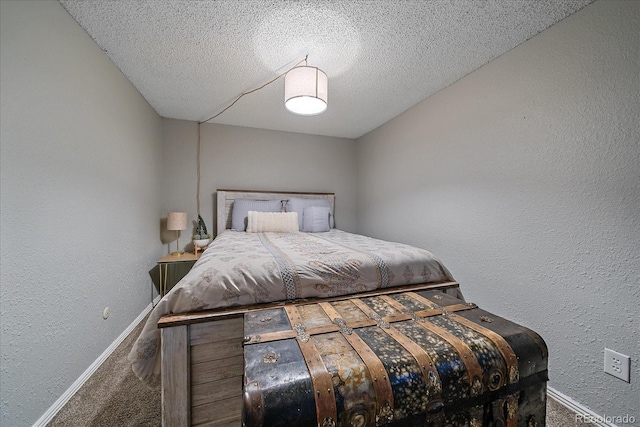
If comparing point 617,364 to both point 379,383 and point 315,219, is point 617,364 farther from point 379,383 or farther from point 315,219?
point 315,219

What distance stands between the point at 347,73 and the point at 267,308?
191 cm

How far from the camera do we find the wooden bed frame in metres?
1.00

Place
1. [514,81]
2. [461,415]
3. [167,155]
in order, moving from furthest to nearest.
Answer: [167,155] < [514,81] < [461,415]

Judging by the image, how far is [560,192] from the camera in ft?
4.63

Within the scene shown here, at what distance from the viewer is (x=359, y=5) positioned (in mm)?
1349

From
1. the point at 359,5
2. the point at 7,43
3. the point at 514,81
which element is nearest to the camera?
the point at 7,43

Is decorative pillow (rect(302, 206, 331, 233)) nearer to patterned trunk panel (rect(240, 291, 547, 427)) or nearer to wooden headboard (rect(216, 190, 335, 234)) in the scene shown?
wooden headboard (rect(216, 190, 335, 234))

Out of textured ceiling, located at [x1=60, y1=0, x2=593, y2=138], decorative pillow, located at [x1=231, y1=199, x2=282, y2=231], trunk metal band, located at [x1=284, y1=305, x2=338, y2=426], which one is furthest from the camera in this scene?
decorative pillow, located at [x1=231, y1=199, x2=282, y2=231]

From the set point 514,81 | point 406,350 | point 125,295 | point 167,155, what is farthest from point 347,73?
point 125,295

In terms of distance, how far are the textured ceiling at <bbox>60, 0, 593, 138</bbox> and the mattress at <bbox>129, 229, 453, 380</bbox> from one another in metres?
1.42

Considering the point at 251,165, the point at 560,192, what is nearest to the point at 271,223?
the point at 251,165

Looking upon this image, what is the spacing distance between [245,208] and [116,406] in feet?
6.71

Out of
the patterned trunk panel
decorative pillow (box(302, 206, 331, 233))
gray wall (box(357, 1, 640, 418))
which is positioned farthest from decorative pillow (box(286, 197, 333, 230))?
the patterned trunk panel

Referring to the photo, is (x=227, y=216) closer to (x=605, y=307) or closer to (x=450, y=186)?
(x=450, y=186)
